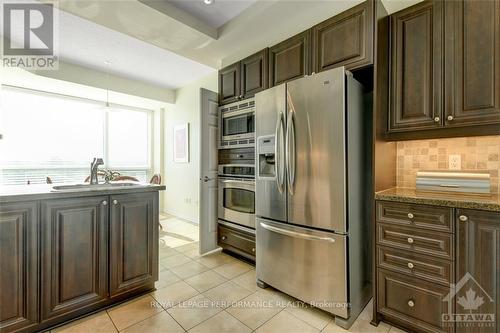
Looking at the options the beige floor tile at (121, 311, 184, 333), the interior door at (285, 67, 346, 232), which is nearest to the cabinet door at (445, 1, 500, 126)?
the interior door at (285, 67, 346, 232)

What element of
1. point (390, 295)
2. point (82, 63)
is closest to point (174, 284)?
point (390, 295)

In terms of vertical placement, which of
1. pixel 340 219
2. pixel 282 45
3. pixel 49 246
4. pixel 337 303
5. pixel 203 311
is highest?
pixel 282 45

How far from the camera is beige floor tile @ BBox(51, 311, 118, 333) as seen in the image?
65.2 inches

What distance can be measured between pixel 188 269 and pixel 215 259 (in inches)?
15.3

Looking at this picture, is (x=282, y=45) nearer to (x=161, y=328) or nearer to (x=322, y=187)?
(x=322, y=187)

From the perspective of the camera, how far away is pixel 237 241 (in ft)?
9.30

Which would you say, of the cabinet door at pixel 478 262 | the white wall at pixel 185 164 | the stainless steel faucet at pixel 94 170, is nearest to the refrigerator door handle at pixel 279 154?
the cabinet door at pixel 478 262

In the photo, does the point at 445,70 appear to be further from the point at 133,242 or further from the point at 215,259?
the point at 215,259

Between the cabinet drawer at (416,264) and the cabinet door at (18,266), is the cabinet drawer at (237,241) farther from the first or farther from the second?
the cabinet door at (18,266)

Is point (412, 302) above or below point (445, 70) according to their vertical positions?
below

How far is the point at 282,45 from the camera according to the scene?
2348 mm

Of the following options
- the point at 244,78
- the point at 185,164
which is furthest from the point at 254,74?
the point at 185,164

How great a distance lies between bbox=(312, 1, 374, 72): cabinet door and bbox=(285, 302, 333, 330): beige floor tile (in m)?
2.01

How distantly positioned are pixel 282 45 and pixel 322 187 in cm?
153
